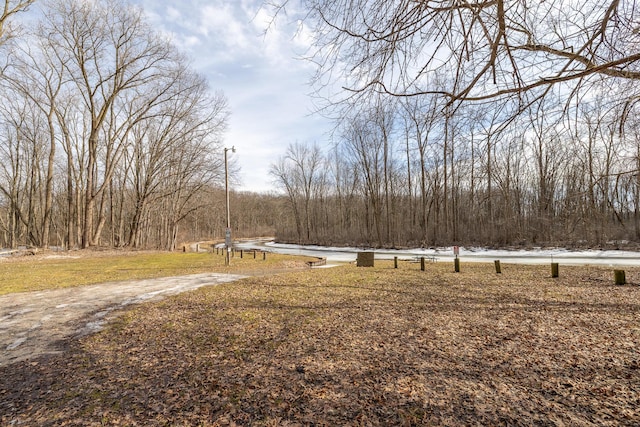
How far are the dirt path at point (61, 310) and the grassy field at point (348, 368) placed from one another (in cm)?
58

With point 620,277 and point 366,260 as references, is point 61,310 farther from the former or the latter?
point 620,277

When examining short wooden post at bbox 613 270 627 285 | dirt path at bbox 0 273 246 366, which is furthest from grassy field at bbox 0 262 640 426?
short wooden post at bbox 613 270 627 285

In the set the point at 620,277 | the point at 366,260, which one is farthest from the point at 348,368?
the point at 366,260

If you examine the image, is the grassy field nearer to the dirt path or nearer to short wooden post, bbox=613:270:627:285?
the dirt path

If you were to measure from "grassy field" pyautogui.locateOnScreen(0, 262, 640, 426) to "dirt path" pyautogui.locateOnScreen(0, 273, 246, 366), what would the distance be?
58 cm

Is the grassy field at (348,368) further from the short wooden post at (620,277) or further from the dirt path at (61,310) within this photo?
the short wooden post at (620,277)

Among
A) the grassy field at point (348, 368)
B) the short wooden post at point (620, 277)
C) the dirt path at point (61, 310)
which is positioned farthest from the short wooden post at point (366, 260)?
the short wooden post at point (620, 277)

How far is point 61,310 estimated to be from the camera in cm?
700

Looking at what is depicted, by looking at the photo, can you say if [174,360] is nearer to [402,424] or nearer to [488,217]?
[402,424]

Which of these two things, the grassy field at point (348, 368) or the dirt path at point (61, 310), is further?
the dirt path at point (61, 310)

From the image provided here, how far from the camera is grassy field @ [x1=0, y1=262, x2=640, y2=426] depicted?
2.94 meters

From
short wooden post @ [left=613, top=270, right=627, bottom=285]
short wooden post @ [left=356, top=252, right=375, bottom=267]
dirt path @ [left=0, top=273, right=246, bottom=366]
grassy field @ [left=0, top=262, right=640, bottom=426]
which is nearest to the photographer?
grassy field @ [left=0, top=262, right=640, bottom=426]

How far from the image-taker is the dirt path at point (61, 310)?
4.96 meters

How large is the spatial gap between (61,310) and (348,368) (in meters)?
7.07
